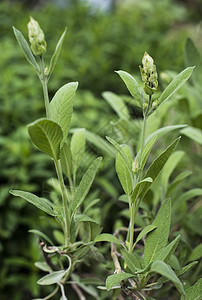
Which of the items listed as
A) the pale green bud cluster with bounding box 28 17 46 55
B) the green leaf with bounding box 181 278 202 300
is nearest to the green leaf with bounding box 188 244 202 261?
the green leaf with bounding box 181 278 202 300

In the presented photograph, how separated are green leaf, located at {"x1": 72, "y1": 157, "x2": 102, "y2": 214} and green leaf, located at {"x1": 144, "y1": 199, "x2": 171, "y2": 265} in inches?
3.6

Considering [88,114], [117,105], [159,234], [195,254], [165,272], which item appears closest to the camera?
[165,272]

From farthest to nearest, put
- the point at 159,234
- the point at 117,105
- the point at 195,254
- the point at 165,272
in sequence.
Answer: the point at 117,105, the point at 195,254, the point at 159,234, the point at 165,272

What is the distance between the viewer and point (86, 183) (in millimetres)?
495

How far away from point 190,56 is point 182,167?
34 centimetres

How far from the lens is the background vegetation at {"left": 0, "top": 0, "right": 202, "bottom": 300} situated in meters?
0.78

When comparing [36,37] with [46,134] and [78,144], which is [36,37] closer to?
[46,134]

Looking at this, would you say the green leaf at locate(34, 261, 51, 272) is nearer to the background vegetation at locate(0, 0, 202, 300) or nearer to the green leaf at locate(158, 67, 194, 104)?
the background vegetation at locate(0, 0, 202, 300)

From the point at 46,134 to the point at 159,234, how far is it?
187 mm

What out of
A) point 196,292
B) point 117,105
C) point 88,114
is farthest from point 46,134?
point 88,114

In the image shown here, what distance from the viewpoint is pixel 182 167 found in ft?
3.35

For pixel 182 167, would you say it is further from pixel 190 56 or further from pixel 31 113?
pixel 31 113

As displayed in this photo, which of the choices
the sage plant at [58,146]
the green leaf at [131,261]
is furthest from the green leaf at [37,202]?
the green leaf at [131,261]

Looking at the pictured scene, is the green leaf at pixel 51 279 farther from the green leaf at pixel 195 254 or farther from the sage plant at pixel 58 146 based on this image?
the green leaf at pixel 195 254
